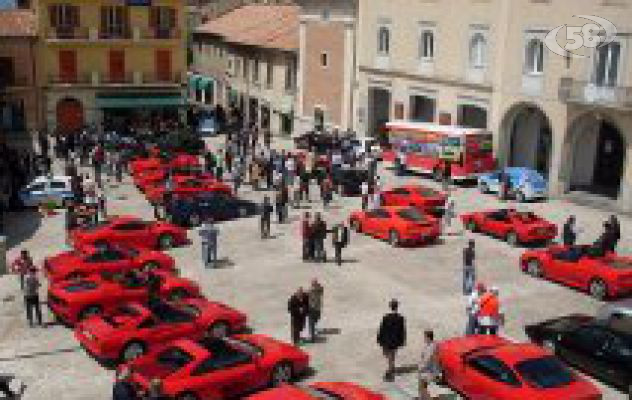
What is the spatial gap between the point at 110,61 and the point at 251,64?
43.9 ft

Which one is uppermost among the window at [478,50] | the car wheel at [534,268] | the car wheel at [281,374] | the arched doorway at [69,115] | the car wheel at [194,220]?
the window at [478,50]

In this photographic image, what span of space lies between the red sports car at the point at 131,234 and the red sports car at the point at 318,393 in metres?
14.0

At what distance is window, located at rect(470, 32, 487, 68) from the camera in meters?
42.2

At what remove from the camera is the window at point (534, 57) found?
129 feet

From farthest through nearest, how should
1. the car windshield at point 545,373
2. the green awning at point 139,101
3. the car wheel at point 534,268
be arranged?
the green awning at point 139,101, the car wheel at point 534,268, the car windshield at point 545,373

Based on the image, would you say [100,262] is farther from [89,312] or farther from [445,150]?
[445,150]

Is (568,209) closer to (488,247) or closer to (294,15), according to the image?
(488,247)

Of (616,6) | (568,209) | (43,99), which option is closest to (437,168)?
(568,209)

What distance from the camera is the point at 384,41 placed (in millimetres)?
48750

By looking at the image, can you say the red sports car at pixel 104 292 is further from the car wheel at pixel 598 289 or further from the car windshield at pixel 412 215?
the car wheel at pixel 598 289

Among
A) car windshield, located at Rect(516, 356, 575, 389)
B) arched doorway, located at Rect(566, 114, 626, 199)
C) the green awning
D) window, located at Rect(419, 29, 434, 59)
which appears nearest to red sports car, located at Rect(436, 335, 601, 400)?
car windshield, located at Rect(516, 356, 575, 389)

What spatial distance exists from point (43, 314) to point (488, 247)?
50.6ft

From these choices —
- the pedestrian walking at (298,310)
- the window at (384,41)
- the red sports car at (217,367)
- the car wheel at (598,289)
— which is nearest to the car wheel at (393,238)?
the car wheel at (598,289)

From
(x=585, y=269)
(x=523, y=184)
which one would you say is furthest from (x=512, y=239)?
(x=523, y=184)
